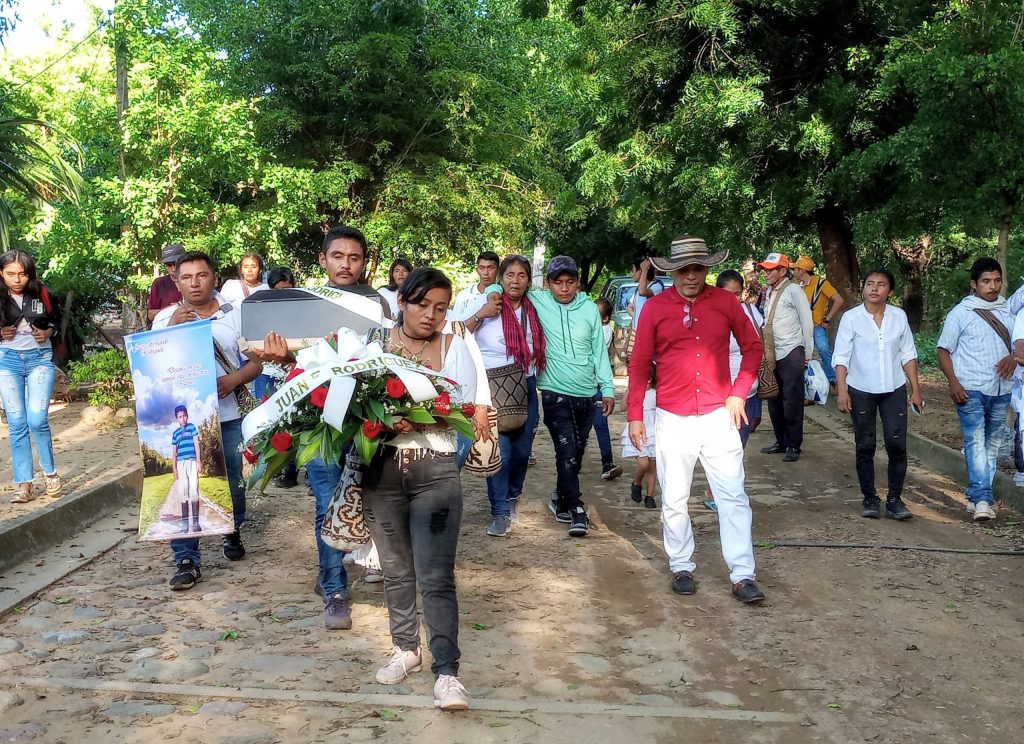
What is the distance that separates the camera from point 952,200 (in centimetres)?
1138

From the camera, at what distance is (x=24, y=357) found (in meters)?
8.17

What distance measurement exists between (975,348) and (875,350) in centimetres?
86

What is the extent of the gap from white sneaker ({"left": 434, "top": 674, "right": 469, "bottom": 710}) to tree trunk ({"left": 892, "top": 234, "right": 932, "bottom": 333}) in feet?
73.0

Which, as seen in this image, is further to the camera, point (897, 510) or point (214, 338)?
point (897, 510)

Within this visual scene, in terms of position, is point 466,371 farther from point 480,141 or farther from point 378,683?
point 480,141

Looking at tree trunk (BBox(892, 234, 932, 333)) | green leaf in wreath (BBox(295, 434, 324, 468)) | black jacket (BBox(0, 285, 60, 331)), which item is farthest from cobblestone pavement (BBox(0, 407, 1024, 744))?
tree trunk (BBox(892, 234, 932, 333))

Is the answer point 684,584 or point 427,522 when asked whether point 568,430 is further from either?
point 427,522

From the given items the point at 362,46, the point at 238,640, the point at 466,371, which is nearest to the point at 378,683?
the point at 238,640

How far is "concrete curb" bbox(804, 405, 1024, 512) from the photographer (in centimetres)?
862

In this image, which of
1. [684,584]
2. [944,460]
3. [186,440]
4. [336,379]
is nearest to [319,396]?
[336,379]

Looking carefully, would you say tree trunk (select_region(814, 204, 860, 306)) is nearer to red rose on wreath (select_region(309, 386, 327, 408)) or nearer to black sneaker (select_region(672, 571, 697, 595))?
black sneaker (select_region(672, 571, 697, 595))

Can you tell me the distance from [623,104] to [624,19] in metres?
1.22

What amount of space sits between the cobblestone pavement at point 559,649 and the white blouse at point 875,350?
1120mm

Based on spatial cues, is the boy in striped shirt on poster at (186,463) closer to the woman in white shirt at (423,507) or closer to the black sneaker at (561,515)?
the woman in white shirt at (423,507)
